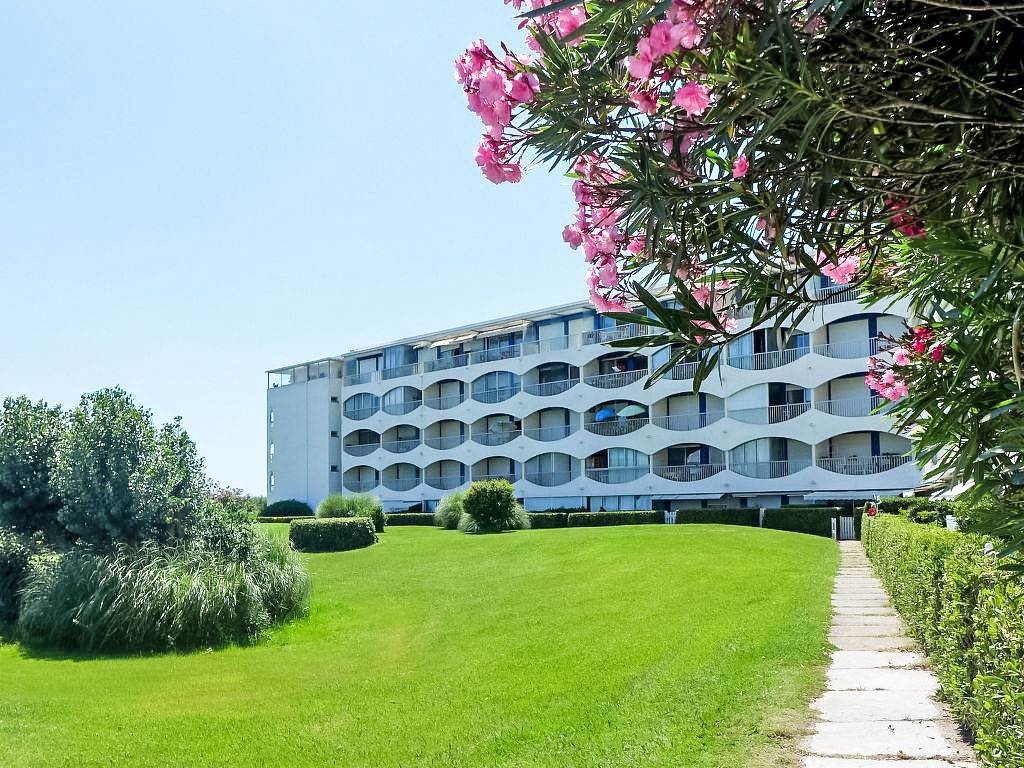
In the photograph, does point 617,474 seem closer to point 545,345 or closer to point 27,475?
point 545,345

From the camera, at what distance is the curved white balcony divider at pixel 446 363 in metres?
55.5

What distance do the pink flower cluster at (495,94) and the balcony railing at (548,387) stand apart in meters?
45.7

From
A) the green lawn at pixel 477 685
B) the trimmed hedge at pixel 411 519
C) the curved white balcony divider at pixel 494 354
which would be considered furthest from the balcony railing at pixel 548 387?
the green lawn at pixel 477 685

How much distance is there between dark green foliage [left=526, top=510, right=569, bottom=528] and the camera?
128 ft

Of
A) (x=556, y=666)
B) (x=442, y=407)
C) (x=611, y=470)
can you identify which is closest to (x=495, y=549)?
(x=556, y=666)

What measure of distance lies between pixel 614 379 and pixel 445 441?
13.2 m

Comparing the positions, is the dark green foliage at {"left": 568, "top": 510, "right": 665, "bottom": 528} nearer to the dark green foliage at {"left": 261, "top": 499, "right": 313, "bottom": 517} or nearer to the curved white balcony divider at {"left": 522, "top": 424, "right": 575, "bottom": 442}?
the curved white balcony divider at {"left": 522, "top": 424, "right": 575, "bottom": 442}

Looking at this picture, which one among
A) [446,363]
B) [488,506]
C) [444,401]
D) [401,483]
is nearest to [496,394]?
[444,401]

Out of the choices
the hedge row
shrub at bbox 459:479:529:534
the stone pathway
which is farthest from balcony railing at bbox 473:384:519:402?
the hedge row

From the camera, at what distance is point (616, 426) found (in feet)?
155

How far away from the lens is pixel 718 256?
9.18 ft

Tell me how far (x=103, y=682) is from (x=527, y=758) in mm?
5899

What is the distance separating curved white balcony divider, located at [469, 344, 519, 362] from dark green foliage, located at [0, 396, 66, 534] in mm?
36866

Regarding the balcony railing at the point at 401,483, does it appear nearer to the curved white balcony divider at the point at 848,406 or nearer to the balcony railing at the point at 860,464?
the balcony railing at the point at 860,464
